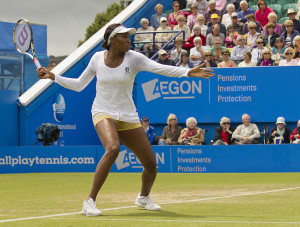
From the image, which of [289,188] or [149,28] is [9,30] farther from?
[289,188]

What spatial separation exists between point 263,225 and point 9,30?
1619 centimetres

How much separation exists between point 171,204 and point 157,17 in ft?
45.8

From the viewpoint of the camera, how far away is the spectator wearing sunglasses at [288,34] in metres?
17.7

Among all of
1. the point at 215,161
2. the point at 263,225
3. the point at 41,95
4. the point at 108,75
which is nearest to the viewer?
the point at 263,225

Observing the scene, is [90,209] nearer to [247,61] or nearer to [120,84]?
[120,84]

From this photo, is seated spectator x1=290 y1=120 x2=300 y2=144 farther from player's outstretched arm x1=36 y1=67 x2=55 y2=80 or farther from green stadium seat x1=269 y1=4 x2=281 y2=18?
player's outstretched arm x1=36 y1=67 x2=55 y2=80

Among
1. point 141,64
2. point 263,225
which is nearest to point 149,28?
point 141,64

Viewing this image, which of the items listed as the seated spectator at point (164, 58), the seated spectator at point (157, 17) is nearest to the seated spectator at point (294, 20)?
the seated spectator at point (164, 58)

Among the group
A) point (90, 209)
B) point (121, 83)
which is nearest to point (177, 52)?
point (121, 83)

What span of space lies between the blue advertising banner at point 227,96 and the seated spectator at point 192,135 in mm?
1257

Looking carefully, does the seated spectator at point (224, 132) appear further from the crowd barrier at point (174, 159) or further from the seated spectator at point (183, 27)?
the seated spectator at point (183, 27)

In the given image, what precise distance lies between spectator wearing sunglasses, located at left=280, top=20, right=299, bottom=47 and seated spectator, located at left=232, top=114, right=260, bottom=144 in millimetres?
2656

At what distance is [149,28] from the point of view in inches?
810

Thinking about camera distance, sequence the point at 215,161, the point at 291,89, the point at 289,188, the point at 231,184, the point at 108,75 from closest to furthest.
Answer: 1. the point at 108,75
2. the point at 289,188
3. the point at 231,184
4. the point at 215,161
5. the point at 291,89
